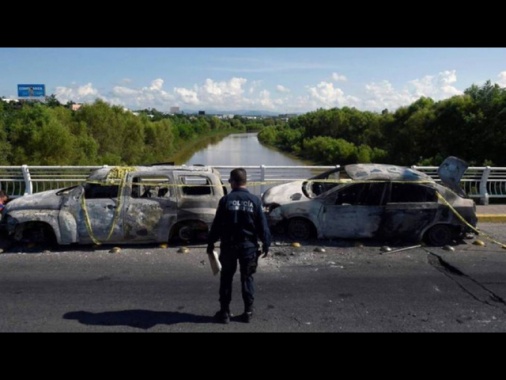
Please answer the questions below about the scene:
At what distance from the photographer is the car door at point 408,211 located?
7930 mm

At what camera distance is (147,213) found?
299 inches

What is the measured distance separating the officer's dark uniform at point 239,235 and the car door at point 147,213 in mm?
2901

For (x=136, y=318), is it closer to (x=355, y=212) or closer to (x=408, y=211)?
(x=355, y=212)

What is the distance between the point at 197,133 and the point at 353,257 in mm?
115506

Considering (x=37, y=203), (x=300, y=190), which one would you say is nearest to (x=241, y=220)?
(x=300, y=190)

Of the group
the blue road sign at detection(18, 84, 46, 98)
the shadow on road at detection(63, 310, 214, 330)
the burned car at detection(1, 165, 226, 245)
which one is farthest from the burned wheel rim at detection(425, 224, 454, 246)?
the blue road sign at detection(18, 84, 46, 98)

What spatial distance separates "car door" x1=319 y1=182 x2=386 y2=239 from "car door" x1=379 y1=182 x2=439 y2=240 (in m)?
0.18

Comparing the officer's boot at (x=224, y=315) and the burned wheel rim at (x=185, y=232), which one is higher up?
the burned wheel rim at (x=185, y=232)

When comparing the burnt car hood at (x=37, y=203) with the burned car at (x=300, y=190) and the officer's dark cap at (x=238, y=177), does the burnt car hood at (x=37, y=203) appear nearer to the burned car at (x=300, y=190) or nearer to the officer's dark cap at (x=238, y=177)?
the burned car at (x=300, y=190)

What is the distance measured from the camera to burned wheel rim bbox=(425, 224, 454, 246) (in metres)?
8.02

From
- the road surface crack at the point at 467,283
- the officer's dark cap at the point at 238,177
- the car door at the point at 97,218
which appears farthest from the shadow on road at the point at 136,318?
the road surface crack at the point at 467,283

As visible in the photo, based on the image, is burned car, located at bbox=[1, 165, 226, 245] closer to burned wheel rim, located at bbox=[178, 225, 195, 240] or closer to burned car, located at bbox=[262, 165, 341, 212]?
burned wheel rim, located at bbox=[178, 225, 195, 240]
